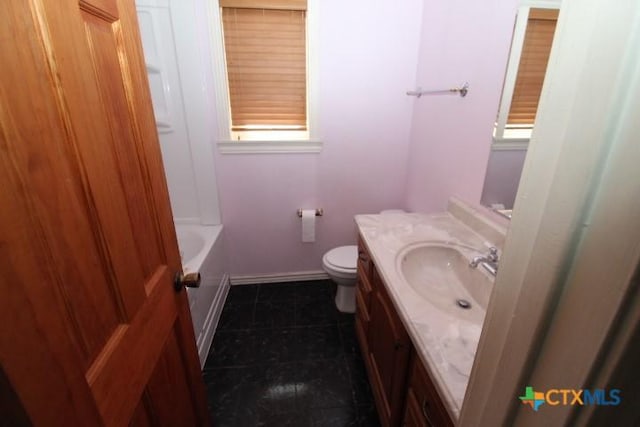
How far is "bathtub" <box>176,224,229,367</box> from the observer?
5.50 ft

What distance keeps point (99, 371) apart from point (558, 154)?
745mm

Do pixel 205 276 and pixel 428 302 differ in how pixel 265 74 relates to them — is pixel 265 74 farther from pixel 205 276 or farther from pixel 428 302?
pixel 428 302

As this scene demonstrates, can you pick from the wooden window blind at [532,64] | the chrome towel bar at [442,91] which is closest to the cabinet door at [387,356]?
the wooden window blind at [532,64]

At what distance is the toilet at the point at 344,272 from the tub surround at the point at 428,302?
0.51 metres

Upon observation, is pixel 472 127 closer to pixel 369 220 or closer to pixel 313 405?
pixel 369 220

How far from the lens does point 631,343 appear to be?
0.23 m

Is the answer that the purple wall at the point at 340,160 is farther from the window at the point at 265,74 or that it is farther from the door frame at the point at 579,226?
the door frame at the point at 579,226

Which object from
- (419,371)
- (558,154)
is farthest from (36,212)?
(419,371)

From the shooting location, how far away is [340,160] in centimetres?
215

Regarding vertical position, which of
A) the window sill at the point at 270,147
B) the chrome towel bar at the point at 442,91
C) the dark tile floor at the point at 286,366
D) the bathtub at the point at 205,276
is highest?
the chrome towel bar at the point at 442,91

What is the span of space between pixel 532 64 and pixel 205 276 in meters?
1.93

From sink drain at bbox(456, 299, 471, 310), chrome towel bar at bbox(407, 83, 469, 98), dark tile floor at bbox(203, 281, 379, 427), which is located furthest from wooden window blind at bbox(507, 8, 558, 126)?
dark tile floor at bbox(203, 281, 379, 427)

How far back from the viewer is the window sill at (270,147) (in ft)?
6.59

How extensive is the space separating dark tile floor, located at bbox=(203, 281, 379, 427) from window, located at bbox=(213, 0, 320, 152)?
1189 millimetres
